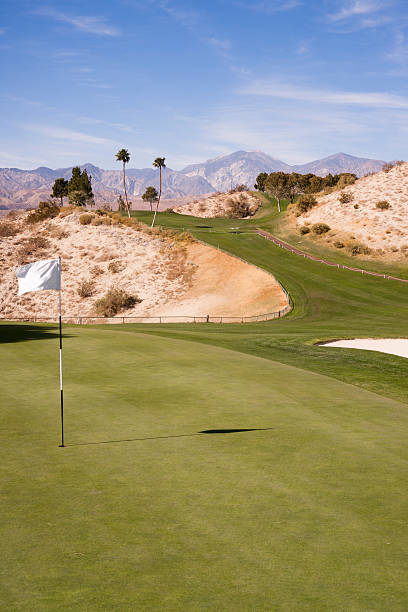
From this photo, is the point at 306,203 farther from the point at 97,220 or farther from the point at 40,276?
the point at 40,276

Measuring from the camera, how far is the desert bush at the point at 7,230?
9425cm

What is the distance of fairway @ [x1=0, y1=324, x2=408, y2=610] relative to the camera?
623 cm

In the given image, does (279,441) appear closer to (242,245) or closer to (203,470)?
(203,470)

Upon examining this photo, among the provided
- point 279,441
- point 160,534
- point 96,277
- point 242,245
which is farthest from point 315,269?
point 160,534

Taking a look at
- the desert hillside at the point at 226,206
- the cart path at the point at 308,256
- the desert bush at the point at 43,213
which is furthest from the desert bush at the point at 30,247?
the desert hillside at the point at 226,206

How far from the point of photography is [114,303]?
70750 millimetres

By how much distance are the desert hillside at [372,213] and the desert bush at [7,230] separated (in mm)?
50098

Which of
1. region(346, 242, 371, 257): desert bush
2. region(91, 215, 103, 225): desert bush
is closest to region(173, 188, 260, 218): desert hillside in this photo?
region(91, 215, 103, 225): desert bush

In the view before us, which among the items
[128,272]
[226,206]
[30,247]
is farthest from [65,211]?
[226,206]

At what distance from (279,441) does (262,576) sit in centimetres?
536

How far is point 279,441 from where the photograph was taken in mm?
11758

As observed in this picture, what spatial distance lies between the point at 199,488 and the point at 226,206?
18259cm

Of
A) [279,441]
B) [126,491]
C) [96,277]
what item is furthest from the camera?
[96,277]

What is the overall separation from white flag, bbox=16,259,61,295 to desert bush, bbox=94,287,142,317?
187 feet
